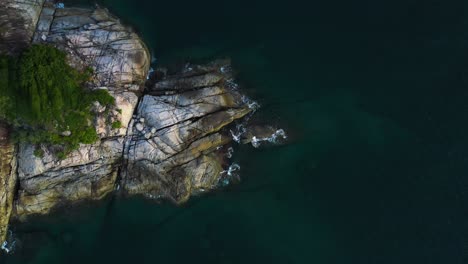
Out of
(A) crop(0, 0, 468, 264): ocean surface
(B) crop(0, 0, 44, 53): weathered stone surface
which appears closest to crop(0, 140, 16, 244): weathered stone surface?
(A) crop(0, 0, 468, 264): ocean surface

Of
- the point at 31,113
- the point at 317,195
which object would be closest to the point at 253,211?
the point at 317,195

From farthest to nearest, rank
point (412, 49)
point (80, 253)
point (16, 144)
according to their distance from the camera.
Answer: point (412, 49)
point (80, 253)
point (16, 144)

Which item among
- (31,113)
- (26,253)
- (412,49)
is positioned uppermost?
(412,49)

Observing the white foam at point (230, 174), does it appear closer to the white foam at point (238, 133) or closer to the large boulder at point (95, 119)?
the white foam at point (238, 133)

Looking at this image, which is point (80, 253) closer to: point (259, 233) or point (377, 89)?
point (259, 233)

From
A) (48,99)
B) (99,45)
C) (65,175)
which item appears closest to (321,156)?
(99,45)

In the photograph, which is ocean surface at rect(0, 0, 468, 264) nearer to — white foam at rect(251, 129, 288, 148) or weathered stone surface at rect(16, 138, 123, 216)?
white foam at rect(251, 129, 288, 148)

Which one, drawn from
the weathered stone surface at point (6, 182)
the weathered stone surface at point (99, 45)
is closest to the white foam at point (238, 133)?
the weathered stone surface at point (99, 45)
